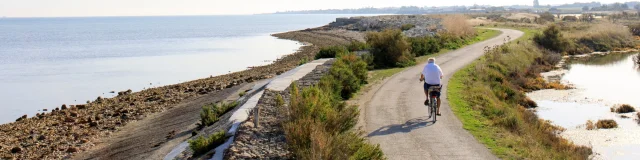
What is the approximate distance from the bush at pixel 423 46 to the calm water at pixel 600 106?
7459 mm

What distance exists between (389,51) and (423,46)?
259 inches

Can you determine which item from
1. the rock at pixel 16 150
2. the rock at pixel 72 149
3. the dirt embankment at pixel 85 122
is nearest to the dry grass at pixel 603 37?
the dirt embankment at pixel 85 122

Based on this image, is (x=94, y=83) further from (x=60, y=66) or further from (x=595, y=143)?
(x=595, y=143)

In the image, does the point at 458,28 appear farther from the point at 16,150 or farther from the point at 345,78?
the point at 16,150

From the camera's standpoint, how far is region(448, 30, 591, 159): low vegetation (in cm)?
1400

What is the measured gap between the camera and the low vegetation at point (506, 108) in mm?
14000

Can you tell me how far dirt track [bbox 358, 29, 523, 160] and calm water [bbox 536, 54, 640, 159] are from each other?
4028 mm

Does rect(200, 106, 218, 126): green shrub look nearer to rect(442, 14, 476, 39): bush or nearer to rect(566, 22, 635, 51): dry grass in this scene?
rect(442, 14, 476, 39): bush

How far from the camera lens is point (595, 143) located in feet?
59.5

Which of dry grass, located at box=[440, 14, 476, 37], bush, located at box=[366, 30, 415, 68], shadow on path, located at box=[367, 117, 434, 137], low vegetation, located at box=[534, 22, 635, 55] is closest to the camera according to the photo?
shadow on path, located at box=[367, 117, 434, 137]

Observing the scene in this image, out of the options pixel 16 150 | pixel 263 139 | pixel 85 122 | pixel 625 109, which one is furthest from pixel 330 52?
pixel 263 139

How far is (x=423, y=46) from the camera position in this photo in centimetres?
3788

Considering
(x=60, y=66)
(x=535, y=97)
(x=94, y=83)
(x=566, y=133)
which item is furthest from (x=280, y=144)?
(x=60, y=66)

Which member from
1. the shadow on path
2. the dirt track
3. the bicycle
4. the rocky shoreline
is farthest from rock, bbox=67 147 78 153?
the bicycle
